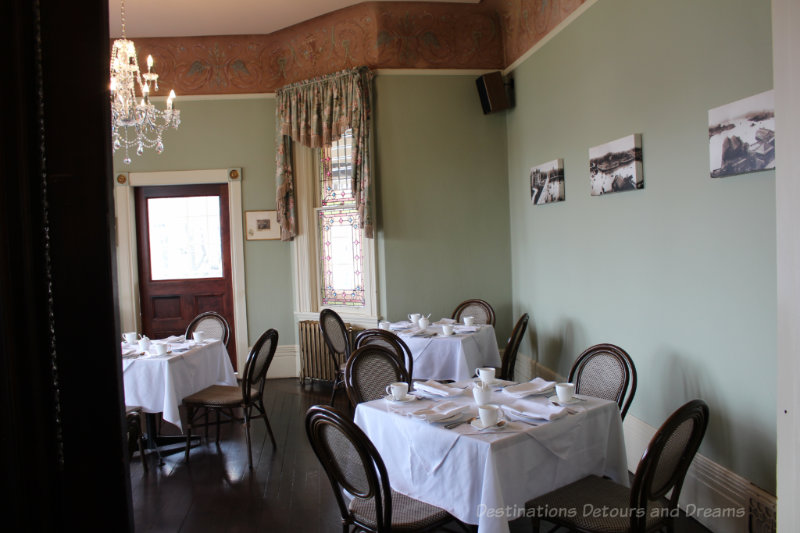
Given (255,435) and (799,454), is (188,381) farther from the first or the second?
(799,454)

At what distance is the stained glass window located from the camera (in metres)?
6.32

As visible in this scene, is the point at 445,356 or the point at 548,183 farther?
the point at 548,183

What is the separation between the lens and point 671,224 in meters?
3.29

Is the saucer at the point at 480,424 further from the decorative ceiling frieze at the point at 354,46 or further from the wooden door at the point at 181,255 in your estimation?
the wooden door at the point at 181,255

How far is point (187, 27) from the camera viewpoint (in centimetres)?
609

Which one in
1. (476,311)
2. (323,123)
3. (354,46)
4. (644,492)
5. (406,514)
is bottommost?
(406,514)

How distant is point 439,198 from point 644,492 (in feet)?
13.6

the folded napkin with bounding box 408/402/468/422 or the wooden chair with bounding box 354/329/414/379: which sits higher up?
the wooden chair with bounding box 354/329/414/379

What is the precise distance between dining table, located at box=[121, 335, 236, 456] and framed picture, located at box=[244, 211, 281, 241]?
214cm

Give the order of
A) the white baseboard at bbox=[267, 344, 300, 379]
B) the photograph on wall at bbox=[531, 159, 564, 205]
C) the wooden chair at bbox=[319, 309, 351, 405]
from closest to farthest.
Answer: the photograph on wall at bbox=[531, 159, 564, 205] → the wooden chair at bbox=[319, 309, 351, 405] → the white baseboard at bbox=[267, 344, 300, 379]

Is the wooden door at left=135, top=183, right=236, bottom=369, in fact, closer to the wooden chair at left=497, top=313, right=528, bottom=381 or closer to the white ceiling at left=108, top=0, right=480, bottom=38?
the white ceiling at left=108, top=0, right=480, bottom=38

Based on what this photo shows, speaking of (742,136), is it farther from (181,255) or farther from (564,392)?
(181,255)

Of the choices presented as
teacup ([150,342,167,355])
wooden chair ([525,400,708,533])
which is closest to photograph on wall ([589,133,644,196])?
wooden chair ([525,400,708,533])

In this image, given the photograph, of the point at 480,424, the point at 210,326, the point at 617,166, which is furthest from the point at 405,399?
the point at 210,326
